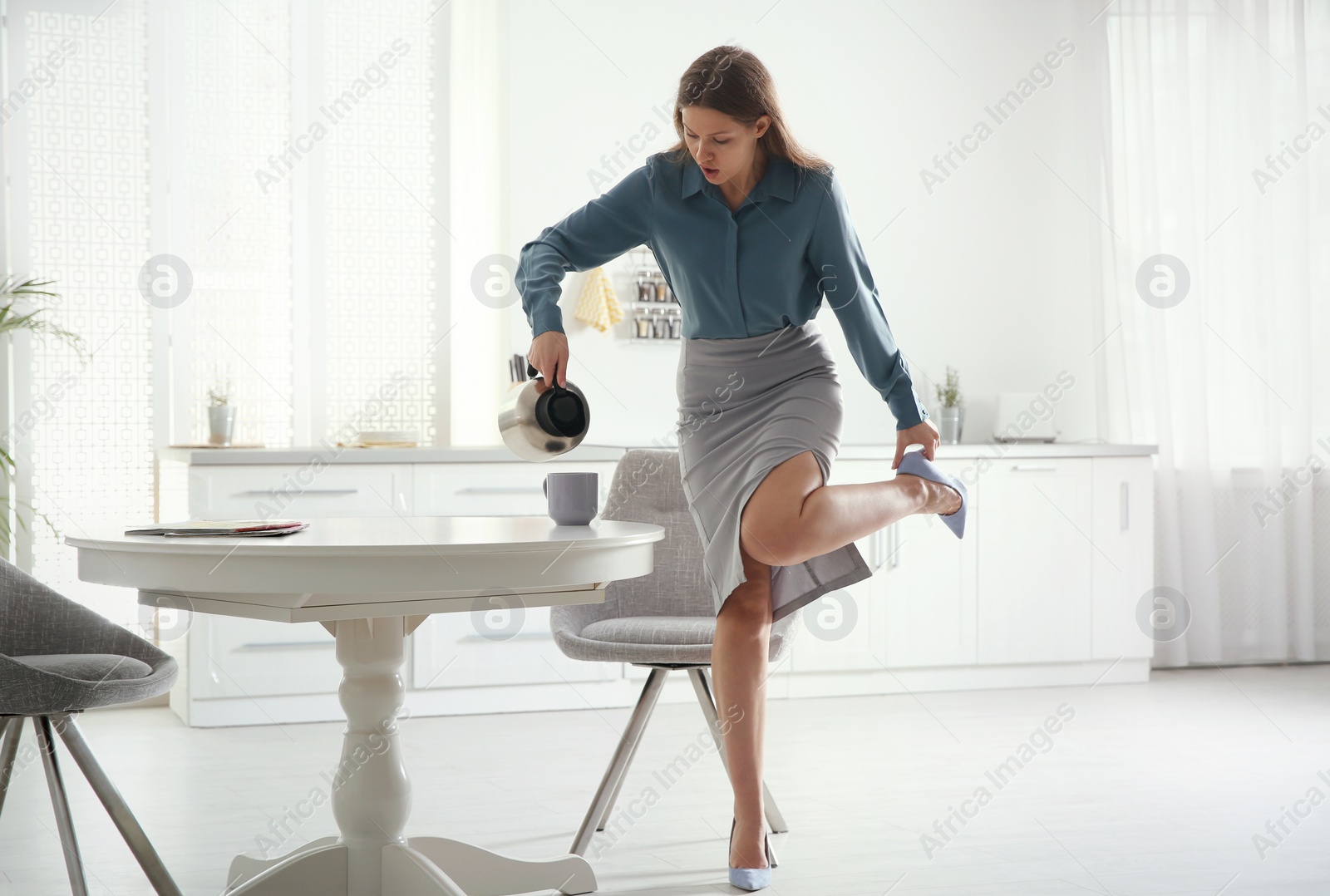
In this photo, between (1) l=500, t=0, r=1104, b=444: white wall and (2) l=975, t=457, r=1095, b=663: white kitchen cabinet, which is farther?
(1) l=500, t=0, r=1104, b=444: white wall

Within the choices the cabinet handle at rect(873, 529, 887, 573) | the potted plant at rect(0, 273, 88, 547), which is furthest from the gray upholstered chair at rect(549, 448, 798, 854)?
the potted plant at rect(0, 273, 88, 547)

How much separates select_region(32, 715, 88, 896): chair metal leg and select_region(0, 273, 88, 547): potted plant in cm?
196

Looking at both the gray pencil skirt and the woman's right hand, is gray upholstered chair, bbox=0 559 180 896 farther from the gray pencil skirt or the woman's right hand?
the gray pencil skirt

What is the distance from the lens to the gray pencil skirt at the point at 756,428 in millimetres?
2014

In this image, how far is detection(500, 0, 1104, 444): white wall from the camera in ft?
13.2

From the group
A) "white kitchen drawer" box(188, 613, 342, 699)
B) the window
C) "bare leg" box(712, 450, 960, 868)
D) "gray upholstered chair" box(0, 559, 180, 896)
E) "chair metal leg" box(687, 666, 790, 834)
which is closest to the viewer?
"gray upholstered chair" box(0, 559, 180, 896)

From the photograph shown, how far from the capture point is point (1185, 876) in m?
2.07

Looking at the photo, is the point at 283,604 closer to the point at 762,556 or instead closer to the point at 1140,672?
the point at 762,556

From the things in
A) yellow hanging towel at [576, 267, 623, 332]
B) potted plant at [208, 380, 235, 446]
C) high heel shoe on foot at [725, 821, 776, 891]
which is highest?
yellow hanging towel at [576, 267, 623, 332]

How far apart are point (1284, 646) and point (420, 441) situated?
3.20 m

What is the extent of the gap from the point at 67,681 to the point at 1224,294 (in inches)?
157

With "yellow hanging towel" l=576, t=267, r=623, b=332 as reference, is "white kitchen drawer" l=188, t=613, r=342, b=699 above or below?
below

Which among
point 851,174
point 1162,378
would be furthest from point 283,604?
point 1162,378

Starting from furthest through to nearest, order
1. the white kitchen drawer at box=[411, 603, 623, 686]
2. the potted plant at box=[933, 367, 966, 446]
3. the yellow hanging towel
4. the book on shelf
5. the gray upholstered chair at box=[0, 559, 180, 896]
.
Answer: the potted plant at box=[933, 367, 966, 446] → the yellow hanging towel → the white kitchen drawer at box=[411, 603, 623, 686] → the gray upholstered chair at box=[0, 559, 180, 896] → the book on shelf
